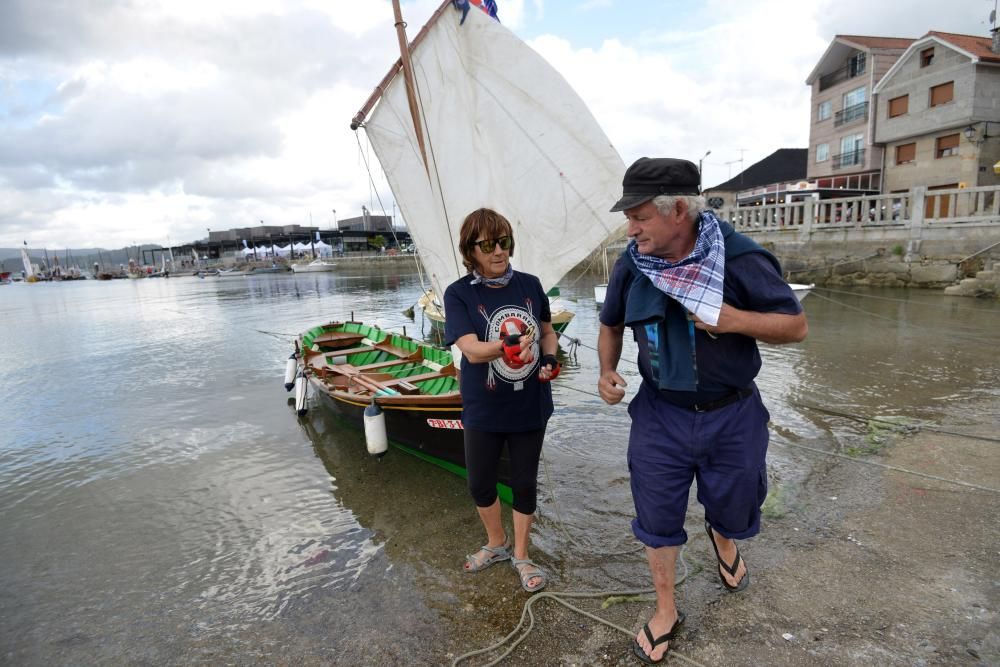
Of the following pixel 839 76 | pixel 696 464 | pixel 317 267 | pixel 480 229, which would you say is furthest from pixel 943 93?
pixel 317 267

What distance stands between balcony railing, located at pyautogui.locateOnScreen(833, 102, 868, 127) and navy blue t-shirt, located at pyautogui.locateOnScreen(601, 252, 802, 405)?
1521 inches

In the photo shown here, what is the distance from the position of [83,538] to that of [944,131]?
3786cm

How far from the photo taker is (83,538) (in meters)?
5.39

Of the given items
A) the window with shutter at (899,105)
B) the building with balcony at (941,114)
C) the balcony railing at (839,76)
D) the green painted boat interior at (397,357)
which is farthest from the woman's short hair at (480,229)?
the balcony railing at (839,76)

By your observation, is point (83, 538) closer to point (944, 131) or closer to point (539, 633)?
point (539, 633)

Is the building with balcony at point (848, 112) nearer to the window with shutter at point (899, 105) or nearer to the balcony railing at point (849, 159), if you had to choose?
the balcony railing at point (849, 159)

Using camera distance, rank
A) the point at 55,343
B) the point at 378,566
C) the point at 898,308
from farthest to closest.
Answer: the point at 55,343 < the point at 898,308 < the point at 378,566

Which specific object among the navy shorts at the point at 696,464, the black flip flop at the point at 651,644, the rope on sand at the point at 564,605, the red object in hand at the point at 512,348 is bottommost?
the rope on sand at the point at 564,605

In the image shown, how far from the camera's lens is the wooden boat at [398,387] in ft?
17.2

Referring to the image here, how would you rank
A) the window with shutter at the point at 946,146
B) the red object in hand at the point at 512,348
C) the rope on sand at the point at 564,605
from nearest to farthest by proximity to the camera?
the red object in hand at the point at 512,348 < the rope on sand at the point at 564,605 < the window with shutter at the point at 946,146

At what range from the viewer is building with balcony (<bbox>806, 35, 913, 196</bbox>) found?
31.6m

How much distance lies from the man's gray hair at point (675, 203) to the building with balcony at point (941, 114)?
27.4 m

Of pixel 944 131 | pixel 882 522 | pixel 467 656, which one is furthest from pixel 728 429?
pixel 944 131

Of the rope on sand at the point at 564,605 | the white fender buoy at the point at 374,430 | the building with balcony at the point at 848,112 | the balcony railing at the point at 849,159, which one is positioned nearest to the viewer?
the rope on sand at the point at 564,605
